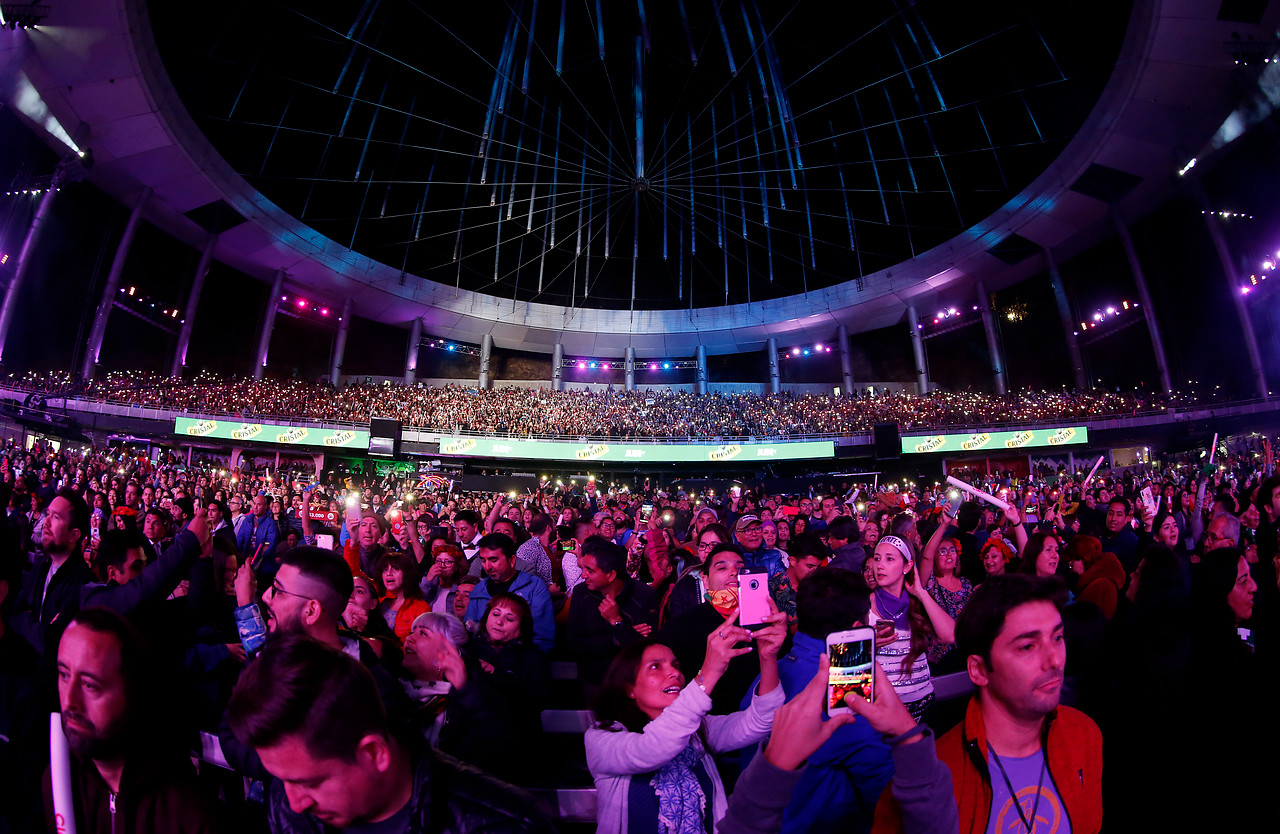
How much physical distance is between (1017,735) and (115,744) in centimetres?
305

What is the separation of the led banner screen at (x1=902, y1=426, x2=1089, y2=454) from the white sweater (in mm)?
29746

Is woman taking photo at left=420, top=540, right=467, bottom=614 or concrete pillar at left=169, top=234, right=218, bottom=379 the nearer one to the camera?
woman taking photo at left=420, top=540, right=467, bottom=614

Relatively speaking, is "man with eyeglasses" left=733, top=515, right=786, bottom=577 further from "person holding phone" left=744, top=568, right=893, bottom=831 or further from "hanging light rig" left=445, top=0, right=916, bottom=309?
"hanging light rig" left=445, top=0, right=916, bottom=309

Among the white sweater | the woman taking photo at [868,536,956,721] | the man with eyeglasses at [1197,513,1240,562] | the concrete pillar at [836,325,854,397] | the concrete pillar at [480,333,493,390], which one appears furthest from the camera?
the concrete pillar at [480,333,493,390]

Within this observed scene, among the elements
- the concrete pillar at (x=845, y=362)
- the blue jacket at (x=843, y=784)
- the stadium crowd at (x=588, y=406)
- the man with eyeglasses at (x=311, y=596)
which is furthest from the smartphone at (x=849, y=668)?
the concrete pillar at (x=845, y=362)

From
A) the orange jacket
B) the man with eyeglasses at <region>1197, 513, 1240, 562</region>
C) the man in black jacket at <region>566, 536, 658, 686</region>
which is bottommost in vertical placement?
the orange jacket

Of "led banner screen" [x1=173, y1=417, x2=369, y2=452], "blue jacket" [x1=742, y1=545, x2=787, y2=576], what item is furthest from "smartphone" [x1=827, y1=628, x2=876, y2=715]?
"led banner screen" [x1=173, y1=417, x2=369, y2=452]

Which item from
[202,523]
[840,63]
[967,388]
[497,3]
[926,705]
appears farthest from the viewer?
[967,388]

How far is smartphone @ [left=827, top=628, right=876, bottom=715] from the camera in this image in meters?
1.67

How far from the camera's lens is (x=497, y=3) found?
A: 21672 mm

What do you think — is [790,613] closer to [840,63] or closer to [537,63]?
[840,63]

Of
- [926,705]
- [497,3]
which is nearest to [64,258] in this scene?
[497,3]

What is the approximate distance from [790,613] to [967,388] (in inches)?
1594

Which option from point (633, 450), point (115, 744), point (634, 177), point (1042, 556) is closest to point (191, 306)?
point (633, 450)
